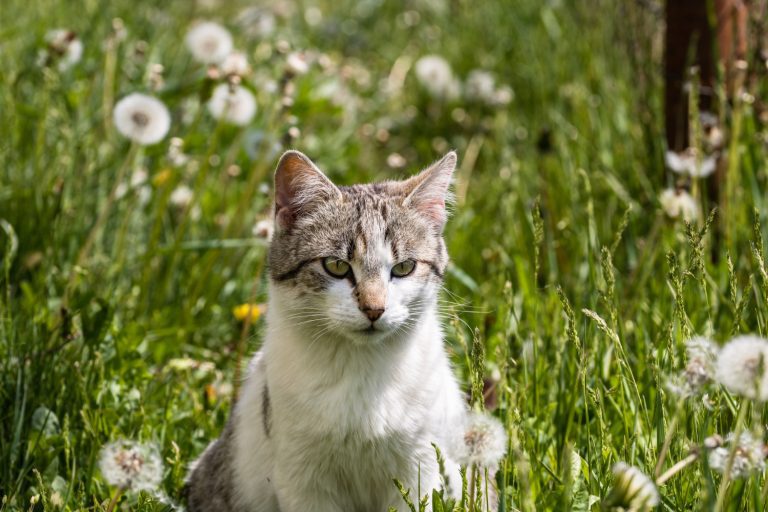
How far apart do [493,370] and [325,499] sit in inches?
40.3

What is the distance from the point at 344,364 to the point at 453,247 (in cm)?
178

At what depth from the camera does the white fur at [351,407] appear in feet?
7.82

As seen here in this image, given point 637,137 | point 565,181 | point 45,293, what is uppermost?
point 637,137

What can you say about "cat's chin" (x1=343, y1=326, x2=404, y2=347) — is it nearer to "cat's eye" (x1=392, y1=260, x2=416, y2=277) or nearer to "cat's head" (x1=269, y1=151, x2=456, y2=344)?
"cat's head" (x1=269, y1=151, x2=456, y2=344)

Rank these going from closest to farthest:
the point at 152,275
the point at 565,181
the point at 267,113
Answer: the point at 152,275 → the point at 565,181 → the point at 267,113

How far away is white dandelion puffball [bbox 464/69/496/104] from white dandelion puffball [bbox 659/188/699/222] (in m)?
2.27

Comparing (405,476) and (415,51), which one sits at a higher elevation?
(415,51)

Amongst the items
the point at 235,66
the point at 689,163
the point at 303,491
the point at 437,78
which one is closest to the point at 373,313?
the point at 303,491

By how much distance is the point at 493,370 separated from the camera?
10.8 ft

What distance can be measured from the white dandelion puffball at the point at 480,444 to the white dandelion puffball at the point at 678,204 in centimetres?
187

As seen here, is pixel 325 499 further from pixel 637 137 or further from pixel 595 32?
pixel 595 32

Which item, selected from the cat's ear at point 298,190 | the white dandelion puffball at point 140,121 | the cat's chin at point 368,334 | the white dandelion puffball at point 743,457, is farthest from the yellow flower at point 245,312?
the white dandelion puffball at point 743,457

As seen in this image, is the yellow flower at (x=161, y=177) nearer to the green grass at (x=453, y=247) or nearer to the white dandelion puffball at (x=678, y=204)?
the green grass at (x=453, y=247)

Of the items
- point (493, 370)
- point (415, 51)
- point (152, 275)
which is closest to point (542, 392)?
point (493, 370)
